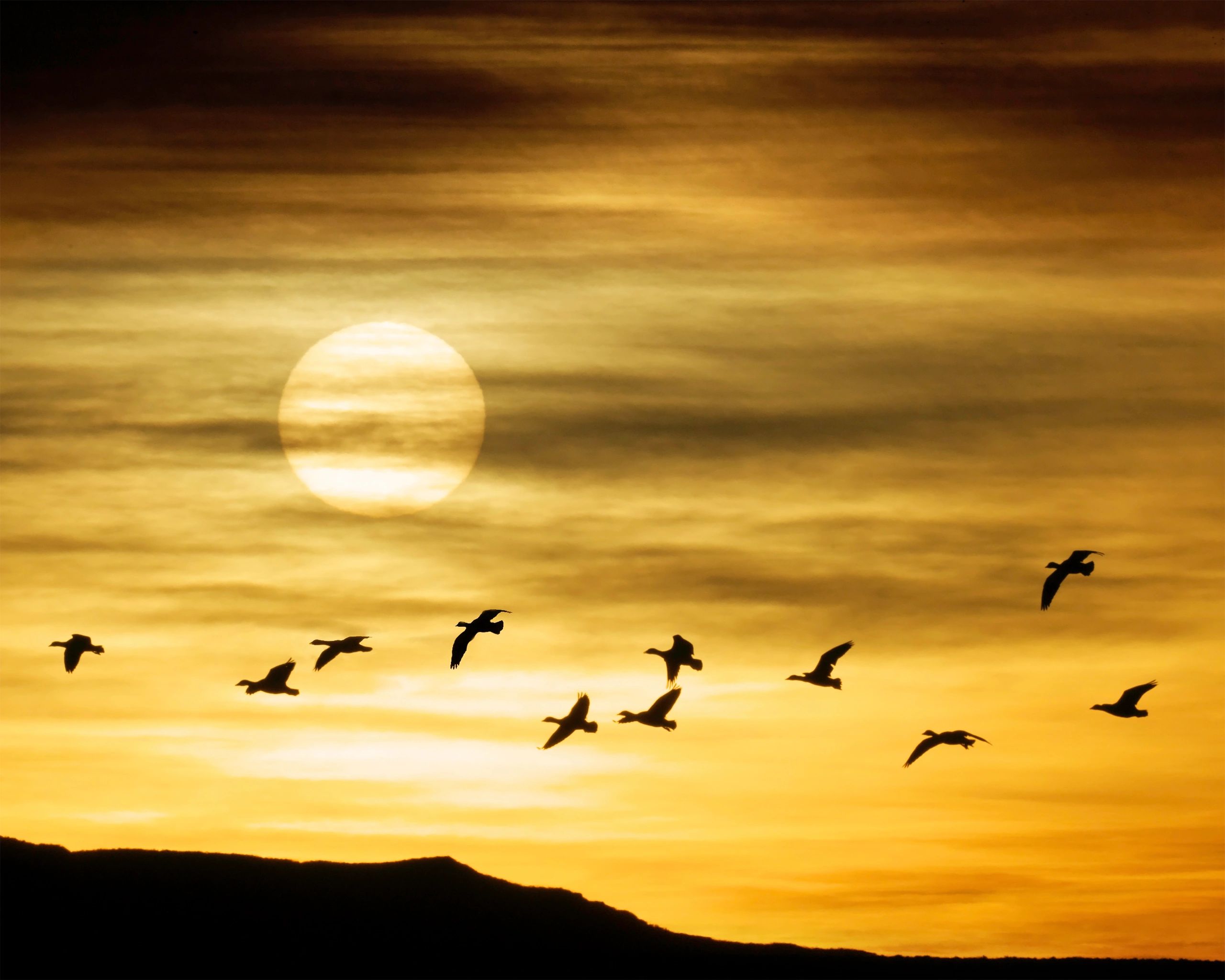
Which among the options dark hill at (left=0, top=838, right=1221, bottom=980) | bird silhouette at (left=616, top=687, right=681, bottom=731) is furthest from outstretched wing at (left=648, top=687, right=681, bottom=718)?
dark hill at (left=0, top=838, right=1221, bottom=980)

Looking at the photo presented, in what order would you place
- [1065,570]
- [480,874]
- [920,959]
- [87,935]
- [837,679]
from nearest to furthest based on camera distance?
[1065,570]
[837,679]
[87,935]
[480,874]
[920,959]

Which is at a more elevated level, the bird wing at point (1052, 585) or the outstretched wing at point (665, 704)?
the bird wing at point (1052, 585)

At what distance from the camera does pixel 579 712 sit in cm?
6066

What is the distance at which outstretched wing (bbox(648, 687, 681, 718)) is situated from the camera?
58.1 meters

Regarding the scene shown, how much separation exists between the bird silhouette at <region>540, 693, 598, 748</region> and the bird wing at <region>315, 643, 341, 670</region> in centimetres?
668

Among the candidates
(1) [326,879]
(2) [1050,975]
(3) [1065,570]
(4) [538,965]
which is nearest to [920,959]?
(2) [1050,975]

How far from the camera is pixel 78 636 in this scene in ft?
209

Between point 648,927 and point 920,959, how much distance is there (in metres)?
14.6

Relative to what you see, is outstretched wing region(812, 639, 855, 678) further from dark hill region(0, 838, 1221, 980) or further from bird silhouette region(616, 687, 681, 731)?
dark hill region(0, 838, 1221, 980)

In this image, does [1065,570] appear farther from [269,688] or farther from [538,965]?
[538,965]

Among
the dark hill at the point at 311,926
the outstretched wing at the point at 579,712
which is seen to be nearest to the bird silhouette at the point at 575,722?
the outstretched wing at the point at 579,712

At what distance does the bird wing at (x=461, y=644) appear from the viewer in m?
52.4

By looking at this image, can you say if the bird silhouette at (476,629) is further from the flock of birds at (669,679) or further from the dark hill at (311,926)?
the dark hill at (311,926)

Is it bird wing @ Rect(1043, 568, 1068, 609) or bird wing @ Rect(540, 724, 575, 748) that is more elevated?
bird wing @ Rect(1043, 568, 1068, 609)
